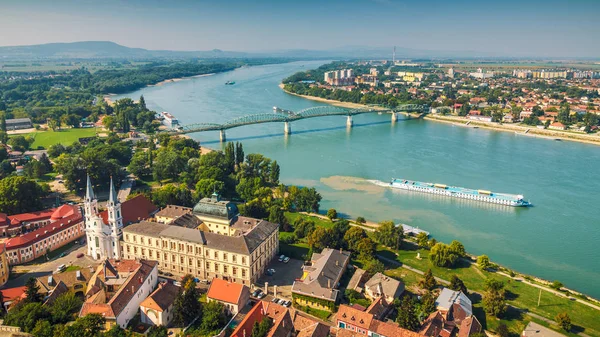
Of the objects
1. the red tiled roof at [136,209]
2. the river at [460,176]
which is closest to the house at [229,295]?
the red tiled roof at [136,209]

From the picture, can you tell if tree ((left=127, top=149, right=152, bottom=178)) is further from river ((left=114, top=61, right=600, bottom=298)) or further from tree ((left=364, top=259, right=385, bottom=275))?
tree ((left=364, top=259, right=385, bottom=275))

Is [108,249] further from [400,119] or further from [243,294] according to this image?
[400,119]

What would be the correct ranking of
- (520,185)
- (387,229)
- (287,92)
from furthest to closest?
(287,92)
(520,185)
(387,229)

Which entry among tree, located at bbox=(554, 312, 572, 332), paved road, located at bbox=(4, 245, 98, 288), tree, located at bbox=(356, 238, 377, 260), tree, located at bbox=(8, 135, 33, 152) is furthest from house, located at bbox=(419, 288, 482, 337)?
tree, located at bbox=(8, 135, 33, 152)

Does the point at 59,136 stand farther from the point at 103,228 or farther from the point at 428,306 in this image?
the point at 428,306

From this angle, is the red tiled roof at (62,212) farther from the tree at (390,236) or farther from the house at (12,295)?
the tree at (390,236)

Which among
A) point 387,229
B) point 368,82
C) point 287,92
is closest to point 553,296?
point 387,229
